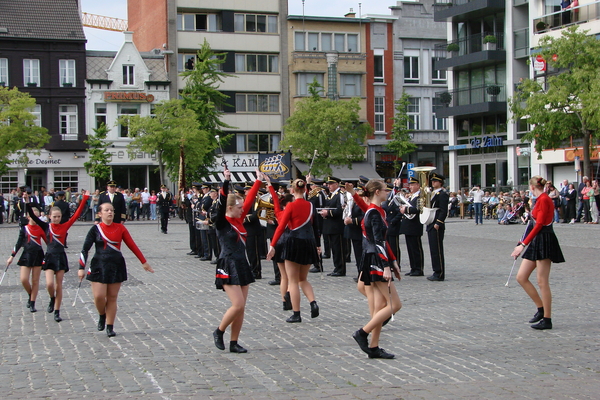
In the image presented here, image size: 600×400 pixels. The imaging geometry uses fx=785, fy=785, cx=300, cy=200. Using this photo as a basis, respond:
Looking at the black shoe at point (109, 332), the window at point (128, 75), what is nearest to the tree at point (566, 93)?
the black shoe at point (109, 332)

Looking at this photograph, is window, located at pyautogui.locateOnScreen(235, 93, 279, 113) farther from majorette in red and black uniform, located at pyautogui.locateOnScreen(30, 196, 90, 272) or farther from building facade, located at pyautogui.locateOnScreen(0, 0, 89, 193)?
majorette in red and black uniform, located at pyautogui.locateOnScreen(30, 196, 90, 272)

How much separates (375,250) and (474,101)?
4112 cm

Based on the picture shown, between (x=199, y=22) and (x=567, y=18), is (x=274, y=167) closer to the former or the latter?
(x=567, y=18)

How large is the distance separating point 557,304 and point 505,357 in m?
3.67

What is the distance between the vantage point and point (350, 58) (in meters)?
57.5

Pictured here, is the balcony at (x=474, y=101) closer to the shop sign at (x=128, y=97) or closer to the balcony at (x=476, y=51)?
the balcony at (x=476, y=51)

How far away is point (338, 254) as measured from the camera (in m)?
15.4

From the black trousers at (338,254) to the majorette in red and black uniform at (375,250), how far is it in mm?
7308

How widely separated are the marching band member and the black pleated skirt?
448 centimetres

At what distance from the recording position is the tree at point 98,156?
1847 inches

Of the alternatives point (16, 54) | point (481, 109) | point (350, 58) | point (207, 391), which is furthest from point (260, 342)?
point (350, 58)

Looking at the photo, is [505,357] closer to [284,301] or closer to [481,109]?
[284,301]

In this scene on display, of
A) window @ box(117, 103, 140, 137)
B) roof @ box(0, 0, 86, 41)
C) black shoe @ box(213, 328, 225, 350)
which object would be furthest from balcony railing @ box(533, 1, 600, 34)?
black shoe @ box(213, 328, 225, 350)

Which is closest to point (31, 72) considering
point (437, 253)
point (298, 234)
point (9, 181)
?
point (9, 181)
